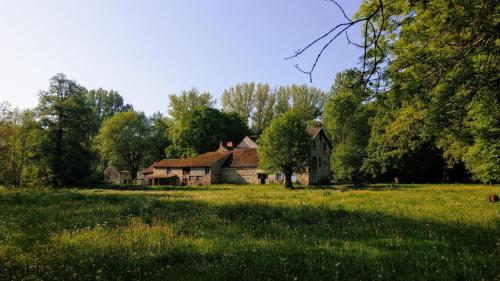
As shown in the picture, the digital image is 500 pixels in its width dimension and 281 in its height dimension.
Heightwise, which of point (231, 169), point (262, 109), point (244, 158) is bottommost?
point (231, 169)

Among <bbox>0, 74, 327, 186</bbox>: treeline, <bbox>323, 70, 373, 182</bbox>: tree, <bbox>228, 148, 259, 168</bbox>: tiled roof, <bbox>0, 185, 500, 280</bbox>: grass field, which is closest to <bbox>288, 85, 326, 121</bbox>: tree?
<bbox>0, 74, 327, 186</bbox>: treeline

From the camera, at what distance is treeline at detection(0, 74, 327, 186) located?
4641 cm

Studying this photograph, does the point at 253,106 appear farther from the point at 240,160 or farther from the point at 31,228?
the point at 31,228

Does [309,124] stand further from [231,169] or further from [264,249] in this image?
[264,249]

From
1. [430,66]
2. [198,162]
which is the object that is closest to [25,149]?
[198,162]

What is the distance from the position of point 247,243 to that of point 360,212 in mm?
6655

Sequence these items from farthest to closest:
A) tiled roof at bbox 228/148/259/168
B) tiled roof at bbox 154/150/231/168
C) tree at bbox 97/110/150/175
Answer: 1. tree at bbox 97/110/150/175
2. tiled roof at bbox 154/150/231/168
3. tiled roof at bbox 228/148/259/168

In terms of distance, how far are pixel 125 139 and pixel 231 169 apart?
30.1 metres

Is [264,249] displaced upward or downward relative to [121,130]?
downward

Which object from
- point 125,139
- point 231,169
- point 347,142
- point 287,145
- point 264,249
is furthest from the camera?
point 125,139

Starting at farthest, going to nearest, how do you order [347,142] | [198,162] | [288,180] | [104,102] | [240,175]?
[104,102]
[198,162]
[240,175]
[347,142]
[288,180]

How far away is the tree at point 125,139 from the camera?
75.2 metres

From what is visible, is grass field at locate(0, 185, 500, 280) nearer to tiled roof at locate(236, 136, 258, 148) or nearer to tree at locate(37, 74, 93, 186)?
tree at locate(37, 74, 93, 186)

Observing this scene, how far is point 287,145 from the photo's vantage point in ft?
139
